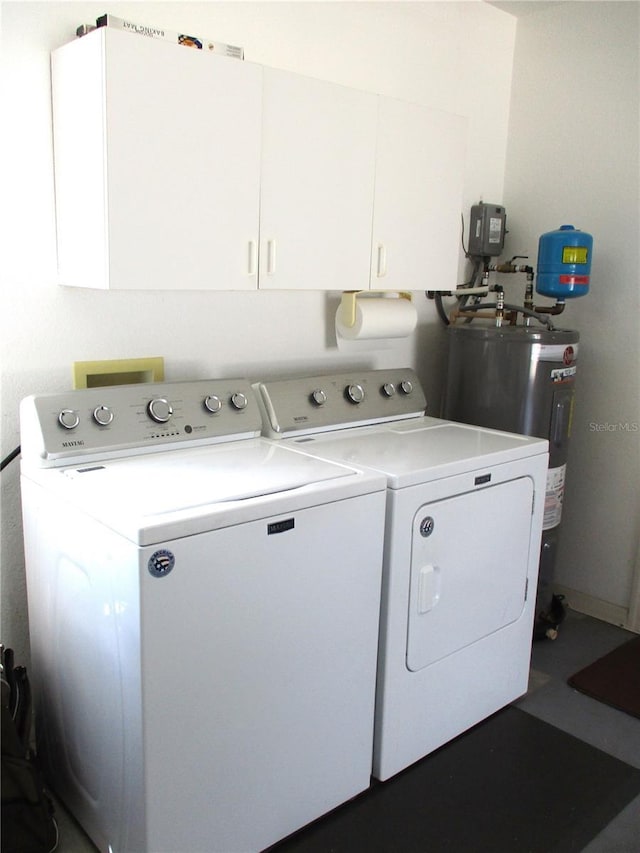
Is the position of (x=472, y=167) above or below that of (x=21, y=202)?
above

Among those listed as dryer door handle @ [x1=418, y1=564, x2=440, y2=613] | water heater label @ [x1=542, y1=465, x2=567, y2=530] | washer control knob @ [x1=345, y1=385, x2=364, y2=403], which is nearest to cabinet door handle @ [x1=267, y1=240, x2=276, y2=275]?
washer control knob @ [x1=345, y1=385, x2=364, y2=403]

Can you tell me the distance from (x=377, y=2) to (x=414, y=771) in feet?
8.60

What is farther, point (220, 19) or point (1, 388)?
point (220, 19)

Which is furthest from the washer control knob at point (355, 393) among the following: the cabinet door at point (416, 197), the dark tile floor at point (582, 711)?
the dark tile floor at point (582, 711)

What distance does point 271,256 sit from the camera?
2.17 m

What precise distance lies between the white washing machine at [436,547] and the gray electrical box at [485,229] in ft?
3.06

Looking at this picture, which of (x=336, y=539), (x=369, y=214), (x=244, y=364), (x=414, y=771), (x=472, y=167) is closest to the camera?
(x=336, y=539)

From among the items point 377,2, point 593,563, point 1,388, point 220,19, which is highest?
point 377,2

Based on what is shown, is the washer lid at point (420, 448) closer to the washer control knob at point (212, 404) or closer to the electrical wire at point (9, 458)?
the washer control knob at point (212, 404)

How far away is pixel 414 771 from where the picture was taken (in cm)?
224

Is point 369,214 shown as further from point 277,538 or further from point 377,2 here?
point 277,538

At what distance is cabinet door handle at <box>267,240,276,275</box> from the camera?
2168mm

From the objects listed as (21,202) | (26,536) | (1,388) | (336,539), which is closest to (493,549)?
(336,539)

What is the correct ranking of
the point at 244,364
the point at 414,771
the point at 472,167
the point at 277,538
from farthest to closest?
the point at 472,167, the point at 244,364, the point at 414,771, the point at 277,538
